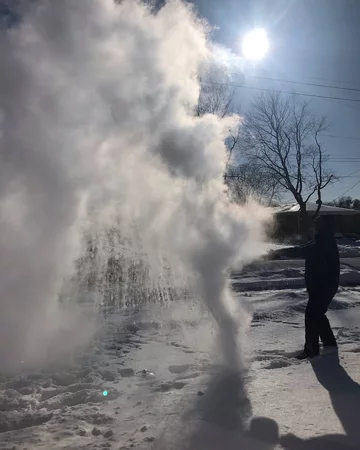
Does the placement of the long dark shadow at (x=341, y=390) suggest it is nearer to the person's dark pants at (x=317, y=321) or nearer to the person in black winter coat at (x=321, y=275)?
the person's dark pants at (x=317, y=321)

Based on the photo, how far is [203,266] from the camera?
16.9ft

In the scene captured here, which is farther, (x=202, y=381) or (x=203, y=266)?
(x=203, y=266)

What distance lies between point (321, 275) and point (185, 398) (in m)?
2.49

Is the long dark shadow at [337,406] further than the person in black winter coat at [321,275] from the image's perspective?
No

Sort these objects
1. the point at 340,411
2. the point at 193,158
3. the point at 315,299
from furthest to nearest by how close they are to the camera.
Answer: the point at 193,158, the point at 315,299, the point at 340,411

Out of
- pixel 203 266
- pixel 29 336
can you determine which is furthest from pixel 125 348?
pixel 203 266

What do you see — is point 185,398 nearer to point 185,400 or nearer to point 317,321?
point 185,400

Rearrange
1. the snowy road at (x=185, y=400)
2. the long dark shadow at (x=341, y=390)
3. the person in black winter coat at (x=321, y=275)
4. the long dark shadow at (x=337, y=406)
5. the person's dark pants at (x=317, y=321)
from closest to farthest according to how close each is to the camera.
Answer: the long dark shadow at (x=337, y=406) → the snowy road at (x=185, y=400) → the long dark shadow at (x=341, y=390) → the person's dark pants at (x=317, y=321) → the person in black winter coat at (x=321, y=275)

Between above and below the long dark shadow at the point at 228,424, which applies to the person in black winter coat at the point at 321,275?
above

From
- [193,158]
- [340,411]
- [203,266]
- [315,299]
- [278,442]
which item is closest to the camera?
[278,442]

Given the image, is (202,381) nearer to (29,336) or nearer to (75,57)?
(29,336)

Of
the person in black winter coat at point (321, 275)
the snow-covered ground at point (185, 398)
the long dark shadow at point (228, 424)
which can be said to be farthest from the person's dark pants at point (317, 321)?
the long dark shadow at point (228, 424)

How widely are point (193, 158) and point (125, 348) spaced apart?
8.29 ft

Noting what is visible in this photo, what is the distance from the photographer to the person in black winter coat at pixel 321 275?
214 inches
